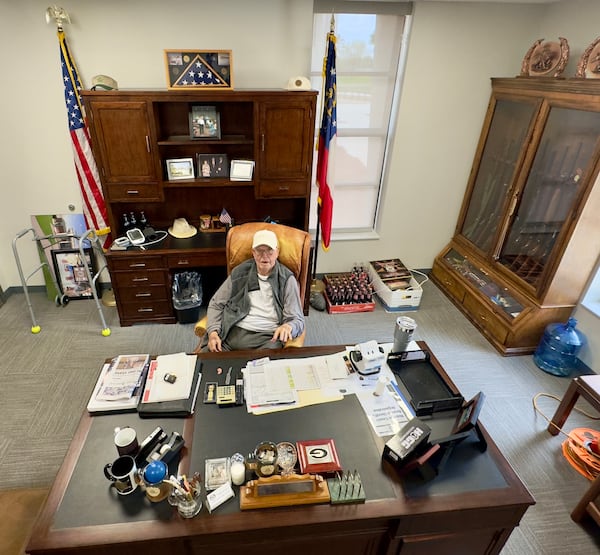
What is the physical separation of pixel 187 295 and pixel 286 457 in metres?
2.08

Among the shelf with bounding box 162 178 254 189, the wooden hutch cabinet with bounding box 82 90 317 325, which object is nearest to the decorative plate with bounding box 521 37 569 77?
the wooden hutch cabinet with bounding box 82 90 317 325

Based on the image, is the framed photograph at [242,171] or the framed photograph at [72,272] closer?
the framed photograph at [242,171]

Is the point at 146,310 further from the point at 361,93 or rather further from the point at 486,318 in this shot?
the point at 486,318

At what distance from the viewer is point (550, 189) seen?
2920mm

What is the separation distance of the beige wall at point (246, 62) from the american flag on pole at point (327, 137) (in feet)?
0.93

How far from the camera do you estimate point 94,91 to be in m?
2.54

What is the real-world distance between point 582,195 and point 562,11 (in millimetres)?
1565

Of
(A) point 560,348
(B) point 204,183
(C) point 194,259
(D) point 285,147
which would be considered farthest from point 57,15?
(A) point 560,348

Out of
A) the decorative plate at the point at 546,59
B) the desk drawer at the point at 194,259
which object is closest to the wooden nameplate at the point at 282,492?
the desk drawer at the point at 194,259

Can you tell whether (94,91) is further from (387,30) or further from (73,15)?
(387,30)

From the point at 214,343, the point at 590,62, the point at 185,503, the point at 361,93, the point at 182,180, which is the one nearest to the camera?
the point at 185,503

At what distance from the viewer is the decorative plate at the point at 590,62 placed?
2.53m

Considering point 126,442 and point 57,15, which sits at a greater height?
point 57,15

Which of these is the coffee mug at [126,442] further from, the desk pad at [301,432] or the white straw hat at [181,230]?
the white straw hat at [181,230]
